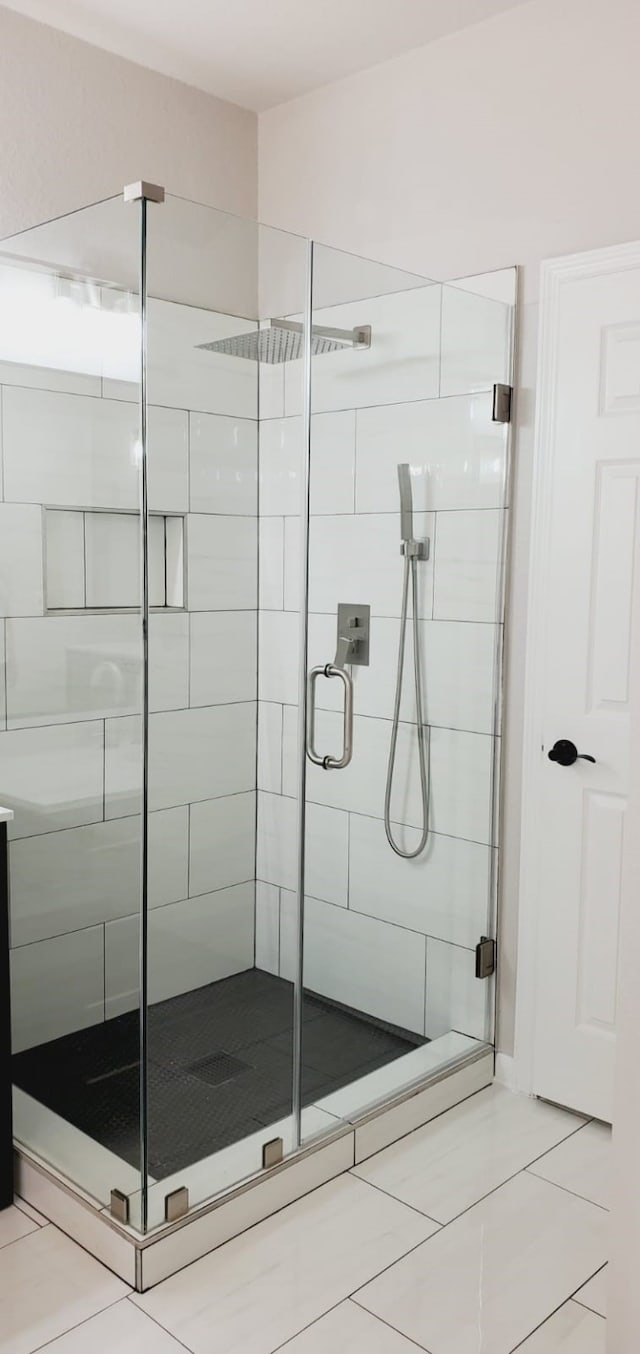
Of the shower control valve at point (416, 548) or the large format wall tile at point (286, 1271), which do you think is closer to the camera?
the large format wall tile at point (286, 1271)

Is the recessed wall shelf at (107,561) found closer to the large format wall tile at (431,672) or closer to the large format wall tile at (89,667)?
the large format wall tile at (89,667)

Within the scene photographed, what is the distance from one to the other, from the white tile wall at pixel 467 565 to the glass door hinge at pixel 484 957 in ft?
2.85

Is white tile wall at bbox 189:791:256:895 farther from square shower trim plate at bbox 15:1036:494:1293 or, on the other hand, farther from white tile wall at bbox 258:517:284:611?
square shower trim plate at bbox 15:1036:494:1293

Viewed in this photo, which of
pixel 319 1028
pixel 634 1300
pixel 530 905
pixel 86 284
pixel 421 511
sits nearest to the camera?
pixel 634 1300

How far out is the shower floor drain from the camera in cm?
207

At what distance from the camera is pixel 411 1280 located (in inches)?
80.8

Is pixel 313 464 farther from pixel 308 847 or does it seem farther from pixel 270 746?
pixel 308 847

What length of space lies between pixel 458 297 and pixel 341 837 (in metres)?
1.35

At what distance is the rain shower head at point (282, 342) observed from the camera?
1.99 m

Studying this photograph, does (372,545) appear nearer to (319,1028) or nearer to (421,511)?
(421,511)

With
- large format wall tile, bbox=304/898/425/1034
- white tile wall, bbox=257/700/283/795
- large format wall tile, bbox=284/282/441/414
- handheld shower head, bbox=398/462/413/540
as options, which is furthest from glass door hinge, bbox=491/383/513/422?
large format wall tile, bbox=304/898/425/1034

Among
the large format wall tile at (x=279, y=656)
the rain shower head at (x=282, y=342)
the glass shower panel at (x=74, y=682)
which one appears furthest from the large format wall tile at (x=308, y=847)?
the rain shower head at (x=282, y=342)

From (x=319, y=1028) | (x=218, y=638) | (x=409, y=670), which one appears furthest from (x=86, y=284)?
(x=319, y=1028)

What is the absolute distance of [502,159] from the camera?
2.63 m
